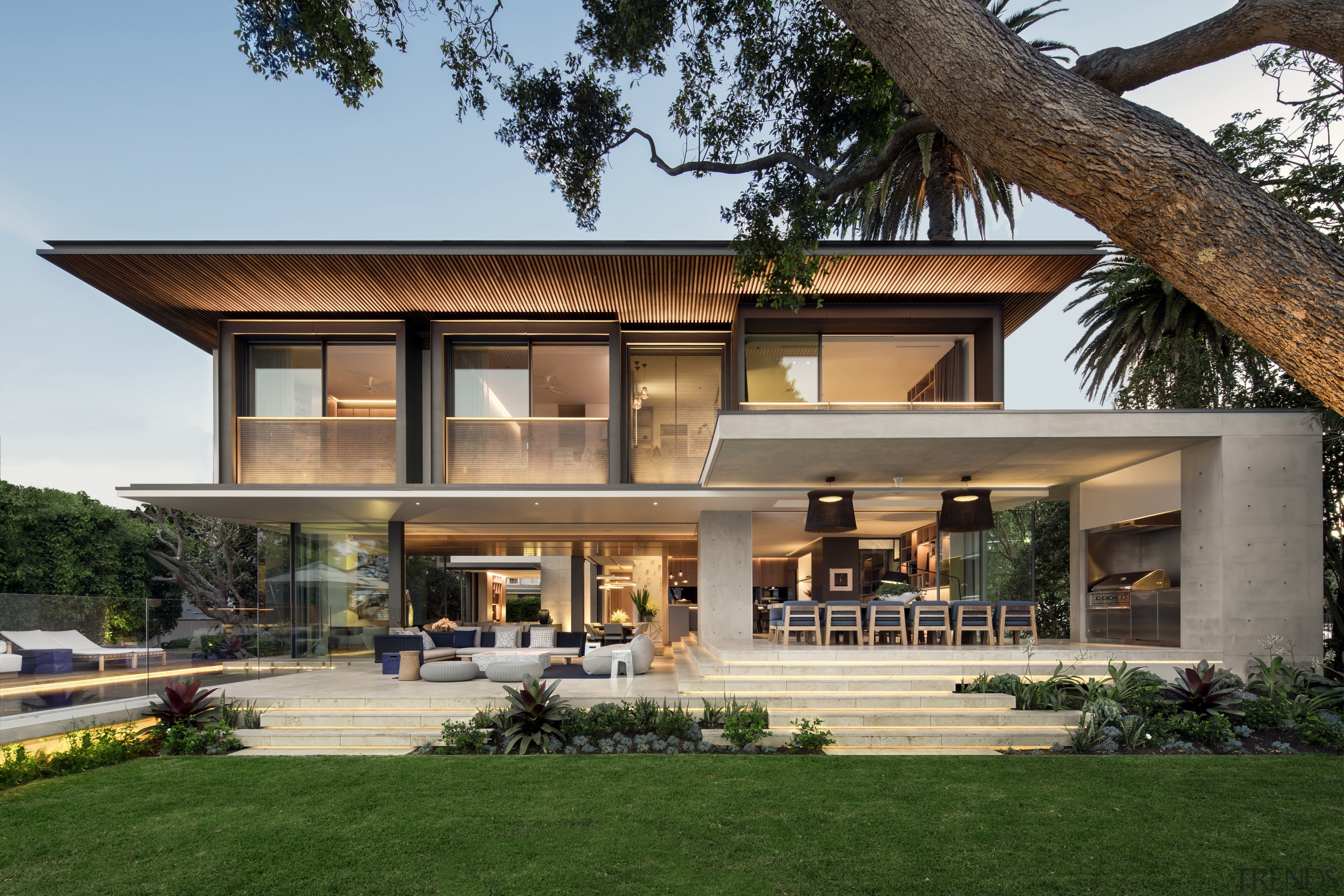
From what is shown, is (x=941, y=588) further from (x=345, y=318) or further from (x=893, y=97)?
(x=345, y=318)

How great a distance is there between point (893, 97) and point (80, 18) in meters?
15.1

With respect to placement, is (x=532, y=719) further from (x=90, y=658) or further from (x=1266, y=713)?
(x=1266, y=713)

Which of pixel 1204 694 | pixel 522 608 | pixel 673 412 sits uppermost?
pixel 673 412

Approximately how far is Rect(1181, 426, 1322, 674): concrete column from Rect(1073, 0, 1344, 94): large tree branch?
7.41 meters

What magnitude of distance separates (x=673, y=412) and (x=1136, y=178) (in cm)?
1131

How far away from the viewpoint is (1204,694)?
873 centimetres

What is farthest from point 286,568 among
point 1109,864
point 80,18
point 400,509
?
point 1109,864

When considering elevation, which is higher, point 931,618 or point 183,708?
point 931,618

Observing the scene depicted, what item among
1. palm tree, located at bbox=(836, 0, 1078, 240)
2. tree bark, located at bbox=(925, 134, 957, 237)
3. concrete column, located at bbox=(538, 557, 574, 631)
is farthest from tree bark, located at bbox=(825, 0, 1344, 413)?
concrete column, located at bbox=(538, 557, 574, 631)

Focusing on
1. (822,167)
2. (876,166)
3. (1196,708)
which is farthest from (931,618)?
(876,166)

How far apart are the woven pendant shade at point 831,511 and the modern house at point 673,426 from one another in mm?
251

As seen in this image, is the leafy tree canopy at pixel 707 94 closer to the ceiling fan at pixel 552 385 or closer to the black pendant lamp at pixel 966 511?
the ceiling fan at pixel 552 385

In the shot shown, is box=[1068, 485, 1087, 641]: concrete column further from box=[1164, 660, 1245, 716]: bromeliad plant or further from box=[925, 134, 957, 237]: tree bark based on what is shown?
box=[925, 134, 957, 237]: tree bark

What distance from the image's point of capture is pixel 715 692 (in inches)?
385
